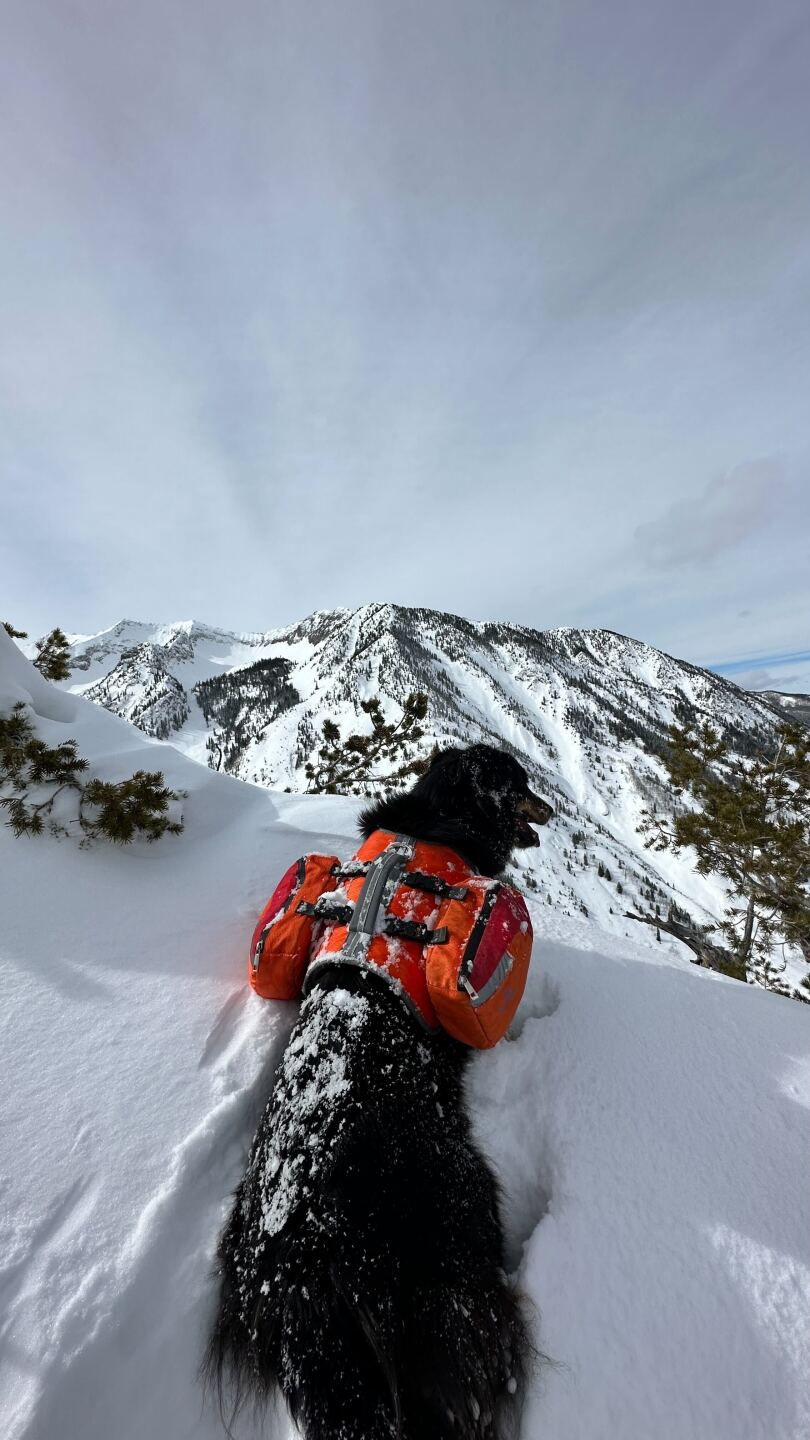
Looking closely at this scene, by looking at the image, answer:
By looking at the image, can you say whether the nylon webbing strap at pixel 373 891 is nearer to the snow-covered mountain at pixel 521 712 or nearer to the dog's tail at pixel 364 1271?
the dog's tail at pixel 364 1271

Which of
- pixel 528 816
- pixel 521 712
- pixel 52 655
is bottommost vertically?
pixel 528 816

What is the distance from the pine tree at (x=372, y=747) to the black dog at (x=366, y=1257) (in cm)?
365

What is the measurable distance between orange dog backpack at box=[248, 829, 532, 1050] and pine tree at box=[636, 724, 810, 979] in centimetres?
652

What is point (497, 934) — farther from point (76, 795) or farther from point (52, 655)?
point (52, 655)

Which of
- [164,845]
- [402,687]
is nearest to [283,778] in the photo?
[402,687]

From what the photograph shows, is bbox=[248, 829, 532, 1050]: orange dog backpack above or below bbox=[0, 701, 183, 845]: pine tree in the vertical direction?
below

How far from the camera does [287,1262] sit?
140 centimetres

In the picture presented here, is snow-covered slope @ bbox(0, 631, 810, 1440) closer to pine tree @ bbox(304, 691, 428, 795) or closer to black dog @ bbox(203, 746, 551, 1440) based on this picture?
black dog @ bbox(203, 746, 551, 1440)

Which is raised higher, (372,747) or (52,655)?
(52,655)

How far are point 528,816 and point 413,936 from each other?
5.14 ft

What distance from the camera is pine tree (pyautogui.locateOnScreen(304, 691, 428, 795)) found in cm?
614

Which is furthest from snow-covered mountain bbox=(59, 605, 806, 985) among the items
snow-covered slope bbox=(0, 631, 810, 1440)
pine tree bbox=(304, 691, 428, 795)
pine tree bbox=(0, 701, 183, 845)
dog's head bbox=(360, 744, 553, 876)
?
snow-covered slope bbox=(0, 631, 810, 1440)

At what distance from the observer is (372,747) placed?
265 inches

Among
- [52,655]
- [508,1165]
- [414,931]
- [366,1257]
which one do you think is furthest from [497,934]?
[52,655]
